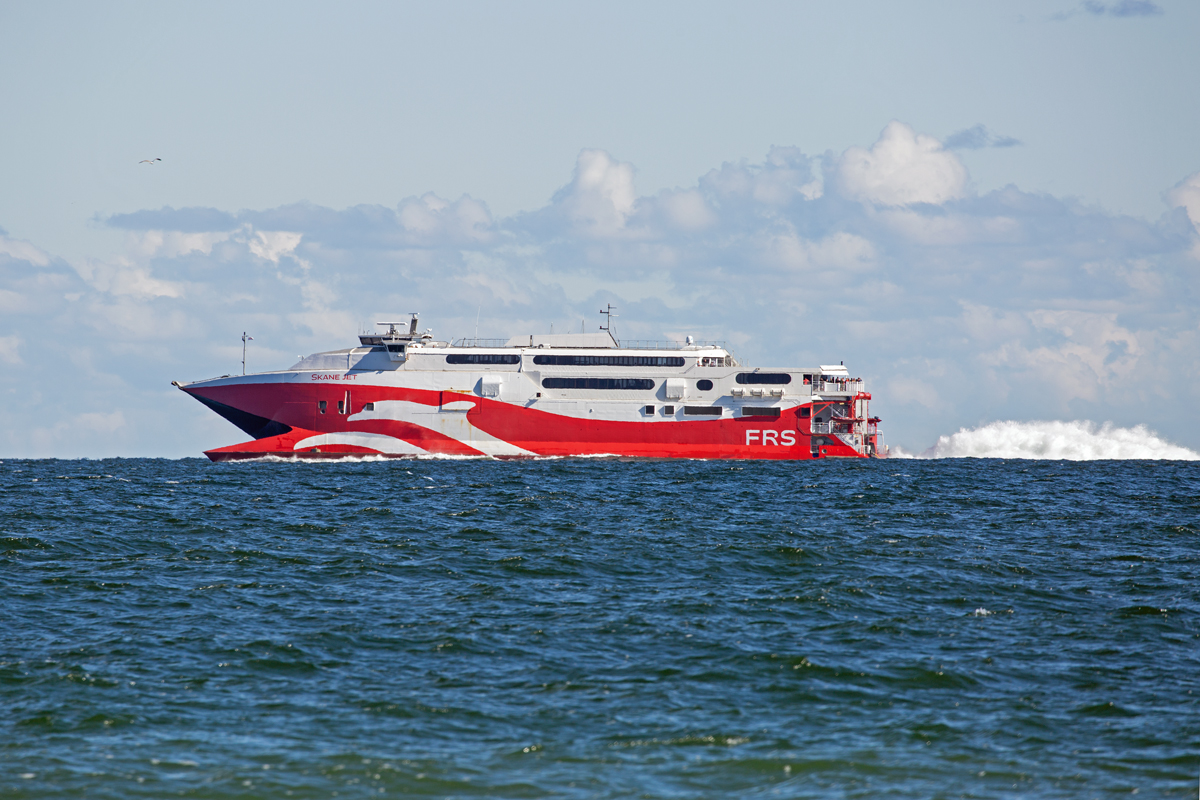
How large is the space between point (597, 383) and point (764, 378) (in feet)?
30.6

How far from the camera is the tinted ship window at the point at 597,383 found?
187ft

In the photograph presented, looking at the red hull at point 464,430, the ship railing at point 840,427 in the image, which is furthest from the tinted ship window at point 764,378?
the ship railing at point 840,427

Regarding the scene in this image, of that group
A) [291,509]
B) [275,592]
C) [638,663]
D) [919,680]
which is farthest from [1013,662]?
[291,509]

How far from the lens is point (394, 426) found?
56.0 meters

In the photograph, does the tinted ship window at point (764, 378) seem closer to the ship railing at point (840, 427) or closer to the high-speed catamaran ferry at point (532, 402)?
the high-speed catamaran ferry at point (532, 402)

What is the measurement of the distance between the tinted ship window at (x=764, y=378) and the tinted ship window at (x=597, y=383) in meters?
5.14

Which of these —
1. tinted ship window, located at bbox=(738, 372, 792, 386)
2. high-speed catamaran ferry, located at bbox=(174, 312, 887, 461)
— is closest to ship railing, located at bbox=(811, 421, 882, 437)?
high-speed catamaran ferry, located at bbox=(174, 312, 887, 461)

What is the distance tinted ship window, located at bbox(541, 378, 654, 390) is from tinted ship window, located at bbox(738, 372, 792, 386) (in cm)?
514

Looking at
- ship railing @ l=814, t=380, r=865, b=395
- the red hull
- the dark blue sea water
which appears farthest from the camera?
ship railing @ l=814, t=380, r=865, b=395

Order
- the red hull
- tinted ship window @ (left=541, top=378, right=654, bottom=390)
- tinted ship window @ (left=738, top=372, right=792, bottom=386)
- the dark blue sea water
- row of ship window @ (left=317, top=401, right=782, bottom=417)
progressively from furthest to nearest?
tinted ship window @ (left=738, top=372, right=792, bottom=386) < row of ship window @ (left=317, top=401, right=782, bottom=417) < tinted ship window @ (left=541, top=378, right=654, bottom=390) < the red hull < the dark blue sea water

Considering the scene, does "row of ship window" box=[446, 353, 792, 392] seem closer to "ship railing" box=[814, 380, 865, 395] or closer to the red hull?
the red hull

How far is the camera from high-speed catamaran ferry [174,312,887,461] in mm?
56125

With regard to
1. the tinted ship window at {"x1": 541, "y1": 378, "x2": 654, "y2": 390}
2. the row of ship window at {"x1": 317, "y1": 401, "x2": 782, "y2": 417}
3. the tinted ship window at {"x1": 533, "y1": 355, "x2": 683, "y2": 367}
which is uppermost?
the tinted ship window at {"x1": 533, "y1": 355, "x2": 683, "y2": 367}

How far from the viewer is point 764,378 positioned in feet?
189
